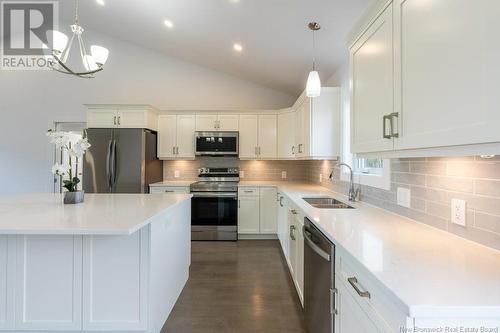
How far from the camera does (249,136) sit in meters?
4.45

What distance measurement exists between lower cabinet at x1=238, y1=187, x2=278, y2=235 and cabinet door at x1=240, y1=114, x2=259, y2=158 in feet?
2.18

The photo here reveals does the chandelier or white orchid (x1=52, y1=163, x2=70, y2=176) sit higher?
the chandelier

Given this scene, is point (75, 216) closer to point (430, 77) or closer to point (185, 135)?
point (430, 77)

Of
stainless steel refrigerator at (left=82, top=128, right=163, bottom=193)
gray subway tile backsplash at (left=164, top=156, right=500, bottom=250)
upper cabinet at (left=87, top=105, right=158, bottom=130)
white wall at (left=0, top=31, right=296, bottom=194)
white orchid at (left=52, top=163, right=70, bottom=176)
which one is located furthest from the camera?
white wall at (left=0, top=31, right=296, bottom=194)

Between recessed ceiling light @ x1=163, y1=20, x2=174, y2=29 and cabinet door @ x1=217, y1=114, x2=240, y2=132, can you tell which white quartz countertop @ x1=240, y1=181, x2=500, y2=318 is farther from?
recessed ceiling light @ x1=163, y1=20, x2=174, y2=29

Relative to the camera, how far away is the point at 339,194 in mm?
2928

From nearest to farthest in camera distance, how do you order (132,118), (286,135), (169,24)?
1. (169,24)
2. (132,118)
3. (286,135)

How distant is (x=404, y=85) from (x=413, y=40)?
7.1 inches

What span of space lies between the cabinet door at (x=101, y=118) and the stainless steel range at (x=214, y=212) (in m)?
1.59

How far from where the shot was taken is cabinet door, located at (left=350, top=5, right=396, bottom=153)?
129 cm

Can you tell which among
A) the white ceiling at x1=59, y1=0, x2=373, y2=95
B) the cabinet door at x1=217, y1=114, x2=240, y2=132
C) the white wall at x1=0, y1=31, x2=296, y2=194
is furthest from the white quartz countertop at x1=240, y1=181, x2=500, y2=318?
the white wall at x1=0, y1=31, x2=296, y2=194

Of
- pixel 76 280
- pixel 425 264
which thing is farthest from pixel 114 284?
pixel 425 264

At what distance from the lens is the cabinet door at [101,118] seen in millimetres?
4012

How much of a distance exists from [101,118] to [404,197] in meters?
4.14
